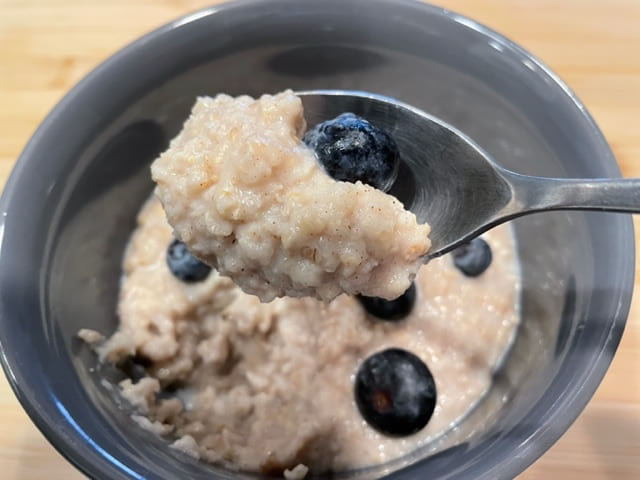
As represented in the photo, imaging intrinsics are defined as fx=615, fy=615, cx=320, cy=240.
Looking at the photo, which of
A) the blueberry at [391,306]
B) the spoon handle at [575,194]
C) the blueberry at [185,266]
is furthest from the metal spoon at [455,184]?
the blueberry at [185,266]

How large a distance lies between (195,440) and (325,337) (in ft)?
0.90

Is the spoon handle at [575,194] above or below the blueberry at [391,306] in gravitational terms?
above

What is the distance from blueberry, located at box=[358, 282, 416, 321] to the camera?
1.08m

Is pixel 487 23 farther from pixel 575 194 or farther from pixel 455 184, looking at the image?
pixel 575 194

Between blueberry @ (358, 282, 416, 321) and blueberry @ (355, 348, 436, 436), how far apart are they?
0.08 meters

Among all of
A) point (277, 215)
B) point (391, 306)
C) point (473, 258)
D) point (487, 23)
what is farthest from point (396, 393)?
point (487, 23)

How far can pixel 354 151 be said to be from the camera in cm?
77

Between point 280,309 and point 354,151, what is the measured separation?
418 millimetres

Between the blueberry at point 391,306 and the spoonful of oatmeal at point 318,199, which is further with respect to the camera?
the blueberry at point 391,306

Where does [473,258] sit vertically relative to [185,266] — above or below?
above

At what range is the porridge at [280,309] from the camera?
735 millimetres

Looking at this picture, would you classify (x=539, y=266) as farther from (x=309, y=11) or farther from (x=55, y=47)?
(x=55, y=47)

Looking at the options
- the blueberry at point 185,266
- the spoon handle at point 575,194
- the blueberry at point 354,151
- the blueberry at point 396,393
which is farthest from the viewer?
the blueberry at point 185,266

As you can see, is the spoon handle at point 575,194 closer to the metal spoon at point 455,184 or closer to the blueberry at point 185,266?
the metal spoon at point 455,184
